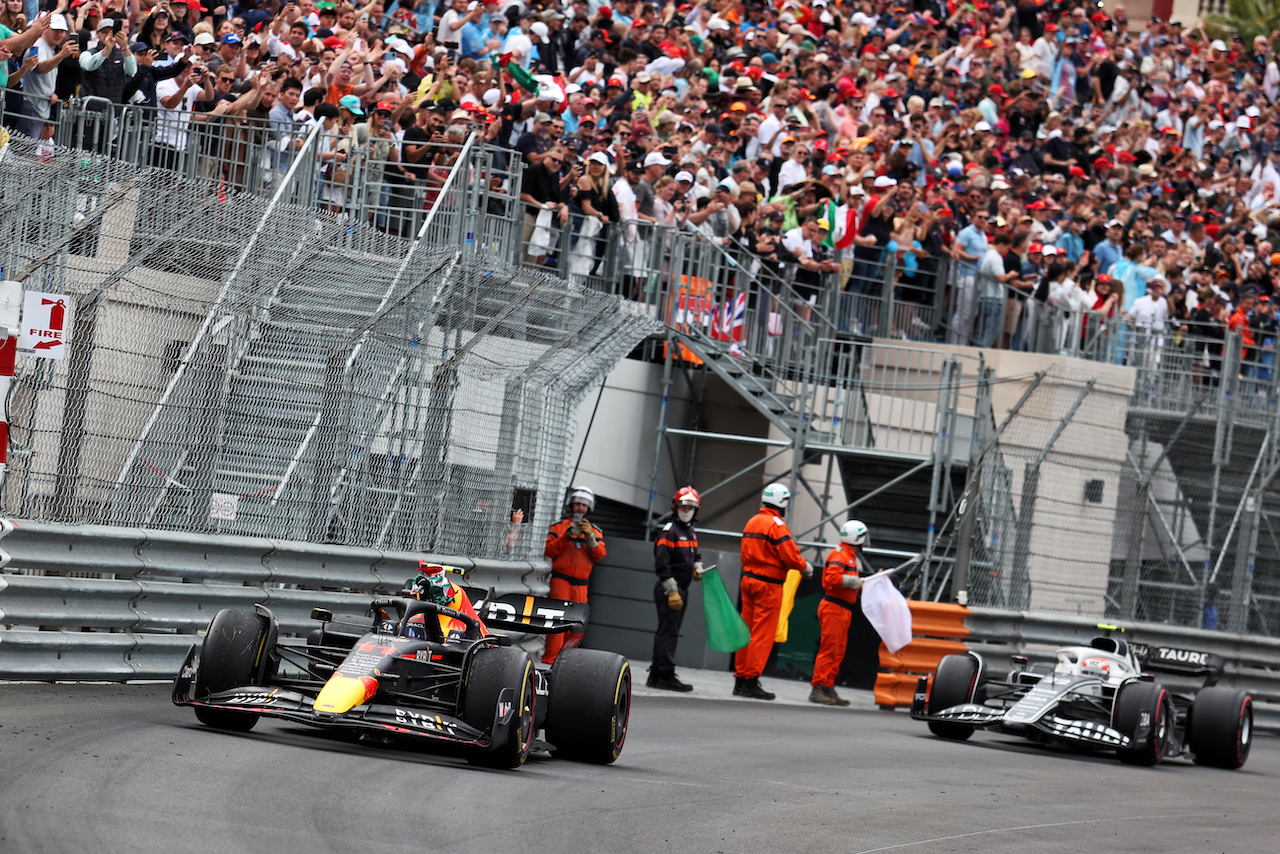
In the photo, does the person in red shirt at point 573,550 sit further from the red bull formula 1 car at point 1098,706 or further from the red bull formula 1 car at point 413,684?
the red bull formula 1 car at point 413,684

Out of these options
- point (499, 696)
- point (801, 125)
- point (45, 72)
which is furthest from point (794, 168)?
point (499, 696)

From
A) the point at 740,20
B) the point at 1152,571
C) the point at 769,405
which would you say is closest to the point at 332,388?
the point at 769,405

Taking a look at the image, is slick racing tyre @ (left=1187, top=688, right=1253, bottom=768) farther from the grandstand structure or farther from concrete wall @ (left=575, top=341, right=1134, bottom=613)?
concrete wall @ (left=575, top=341, right=1134, bottom=613)

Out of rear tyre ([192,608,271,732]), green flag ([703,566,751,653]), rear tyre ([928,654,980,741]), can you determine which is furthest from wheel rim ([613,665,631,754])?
green flag ([703,566,751,653])

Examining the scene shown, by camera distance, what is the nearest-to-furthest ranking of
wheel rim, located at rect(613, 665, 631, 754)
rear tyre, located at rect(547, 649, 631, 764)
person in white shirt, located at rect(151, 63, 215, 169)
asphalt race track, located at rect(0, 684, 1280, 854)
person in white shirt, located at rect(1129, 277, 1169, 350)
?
asphalt race track, located at rect(0, 684, 1280, 854)
rear tyre, located at rect(547, 649, 631, 764)
wheel rim, located at rect(613, 665, 631, 754)
person in white shirt, located at rect(151, 63, 215, 169)
person in white shirt, located at rect(1129, 277, 1169, 350)

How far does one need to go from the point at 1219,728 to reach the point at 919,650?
117 inches

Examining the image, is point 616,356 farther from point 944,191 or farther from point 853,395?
point 944,191

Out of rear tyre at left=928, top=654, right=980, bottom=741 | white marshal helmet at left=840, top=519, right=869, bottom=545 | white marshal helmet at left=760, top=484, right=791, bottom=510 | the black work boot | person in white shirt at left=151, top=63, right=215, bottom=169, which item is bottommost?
the black work boot

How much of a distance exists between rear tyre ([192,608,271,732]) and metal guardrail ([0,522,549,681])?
1.43m

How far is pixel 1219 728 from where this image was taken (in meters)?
14.1

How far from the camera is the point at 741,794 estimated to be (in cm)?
957

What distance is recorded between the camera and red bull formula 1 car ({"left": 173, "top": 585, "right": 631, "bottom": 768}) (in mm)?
8797

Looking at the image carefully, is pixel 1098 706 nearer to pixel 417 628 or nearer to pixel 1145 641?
pixel 1145 641

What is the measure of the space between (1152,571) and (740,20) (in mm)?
10926
